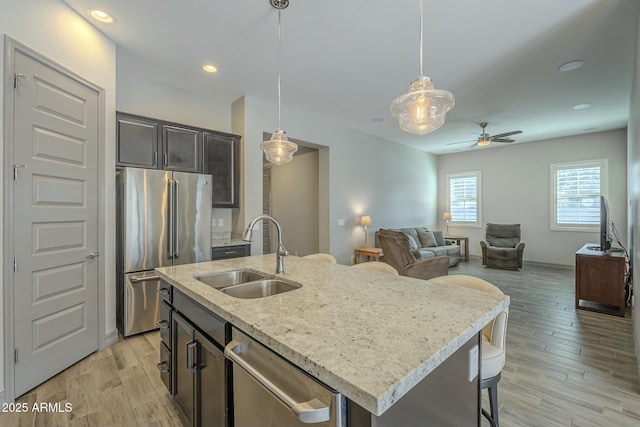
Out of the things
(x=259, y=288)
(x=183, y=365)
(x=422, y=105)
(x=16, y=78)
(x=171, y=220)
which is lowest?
(x=183, y=365)

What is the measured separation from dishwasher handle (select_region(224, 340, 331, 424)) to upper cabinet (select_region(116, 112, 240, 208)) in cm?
288

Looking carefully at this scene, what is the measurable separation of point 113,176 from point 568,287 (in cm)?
684

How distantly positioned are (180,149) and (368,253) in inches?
145

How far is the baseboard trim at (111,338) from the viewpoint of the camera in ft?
9.15

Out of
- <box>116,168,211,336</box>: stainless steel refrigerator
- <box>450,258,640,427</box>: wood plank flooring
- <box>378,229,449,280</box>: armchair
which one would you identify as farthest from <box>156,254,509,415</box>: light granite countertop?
<box>378,229,449,280</box>: armchair

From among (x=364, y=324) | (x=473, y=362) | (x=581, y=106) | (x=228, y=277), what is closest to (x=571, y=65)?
(x=581, y=106)

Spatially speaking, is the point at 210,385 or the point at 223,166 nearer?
the point at 210,385

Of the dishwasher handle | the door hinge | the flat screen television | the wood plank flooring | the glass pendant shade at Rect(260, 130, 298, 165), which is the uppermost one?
the door hinge

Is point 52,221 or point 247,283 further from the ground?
point 52,221

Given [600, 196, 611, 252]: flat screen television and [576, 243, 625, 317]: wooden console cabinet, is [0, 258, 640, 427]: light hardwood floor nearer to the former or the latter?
[576, 243, 625, 317]: wooden console cabinet

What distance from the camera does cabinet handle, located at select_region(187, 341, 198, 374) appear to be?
1.47 meters

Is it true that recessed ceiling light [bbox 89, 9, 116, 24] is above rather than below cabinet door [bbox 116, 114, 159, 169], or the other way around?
above

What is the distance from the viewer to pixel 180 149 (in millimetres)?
3523

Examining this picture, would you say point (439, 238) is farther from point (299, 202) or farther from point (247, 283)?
point (247, 283)
